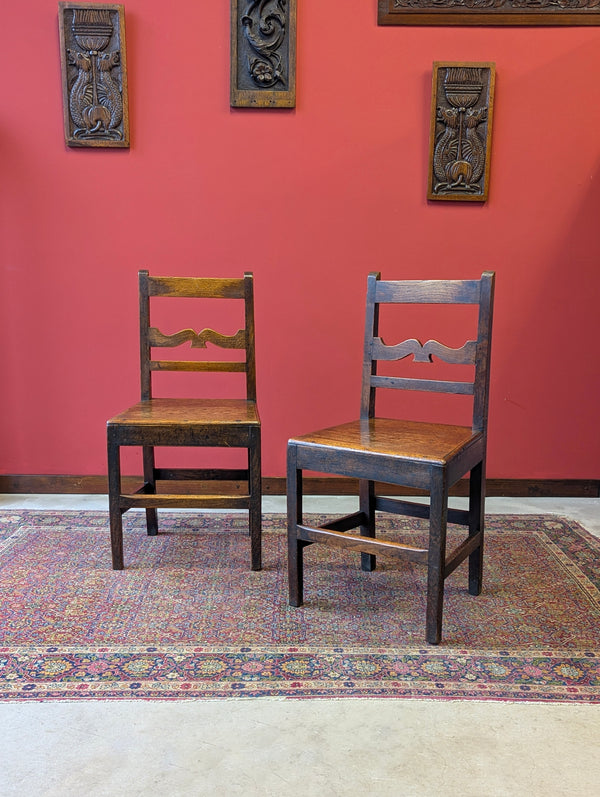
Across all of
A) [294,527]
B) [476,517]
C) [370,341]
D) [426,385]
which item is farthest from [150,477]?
[476,517]

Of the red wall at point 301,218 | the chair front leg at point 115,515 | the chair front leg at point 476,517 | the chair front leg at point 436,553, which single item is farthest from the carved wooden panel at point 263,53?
the chair front leg at point 436,553

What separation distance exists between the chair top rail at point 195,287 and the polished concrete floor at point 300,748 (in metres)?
1.51

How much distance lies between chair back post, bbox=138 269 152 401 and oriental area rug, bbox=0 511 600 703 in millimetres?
598

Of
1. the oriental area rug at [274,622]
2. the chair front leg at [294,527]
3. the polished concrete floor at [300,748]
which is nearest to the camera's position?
the polished concrete floor at [300,748]

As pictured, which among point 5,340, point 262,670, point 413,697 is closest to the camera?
point 413,697

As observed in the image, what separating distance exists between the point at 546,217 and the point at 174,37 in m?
1.82

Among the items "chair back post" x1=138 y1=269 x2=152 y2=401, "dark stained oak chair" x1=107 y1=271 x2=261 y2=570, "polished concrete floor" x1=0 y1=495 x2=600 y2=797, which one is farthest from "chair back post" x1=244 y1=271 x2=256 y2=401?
"polished concrete floor" x1=0 y1=495 x2=600 y2=797

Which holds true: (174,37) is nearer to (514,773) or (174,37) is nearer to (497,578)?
(497,578)

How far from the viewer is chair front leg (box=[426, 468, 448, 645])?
1.72 m

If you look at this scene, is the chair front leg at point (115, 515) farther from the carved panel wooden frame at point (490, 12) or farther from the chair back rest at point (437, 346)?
the carved panel wooden frame at point (490, 12)

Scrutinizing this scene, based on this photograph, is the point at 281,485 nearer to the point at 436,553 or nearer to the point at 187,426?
the point at 187,426

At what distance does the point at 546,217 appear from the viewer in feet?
9.85

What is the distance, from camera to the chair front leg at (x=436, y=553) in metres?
1.72

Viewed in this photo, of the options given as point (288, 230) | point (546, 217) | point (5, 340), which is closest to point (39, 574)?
point (5, 340)
